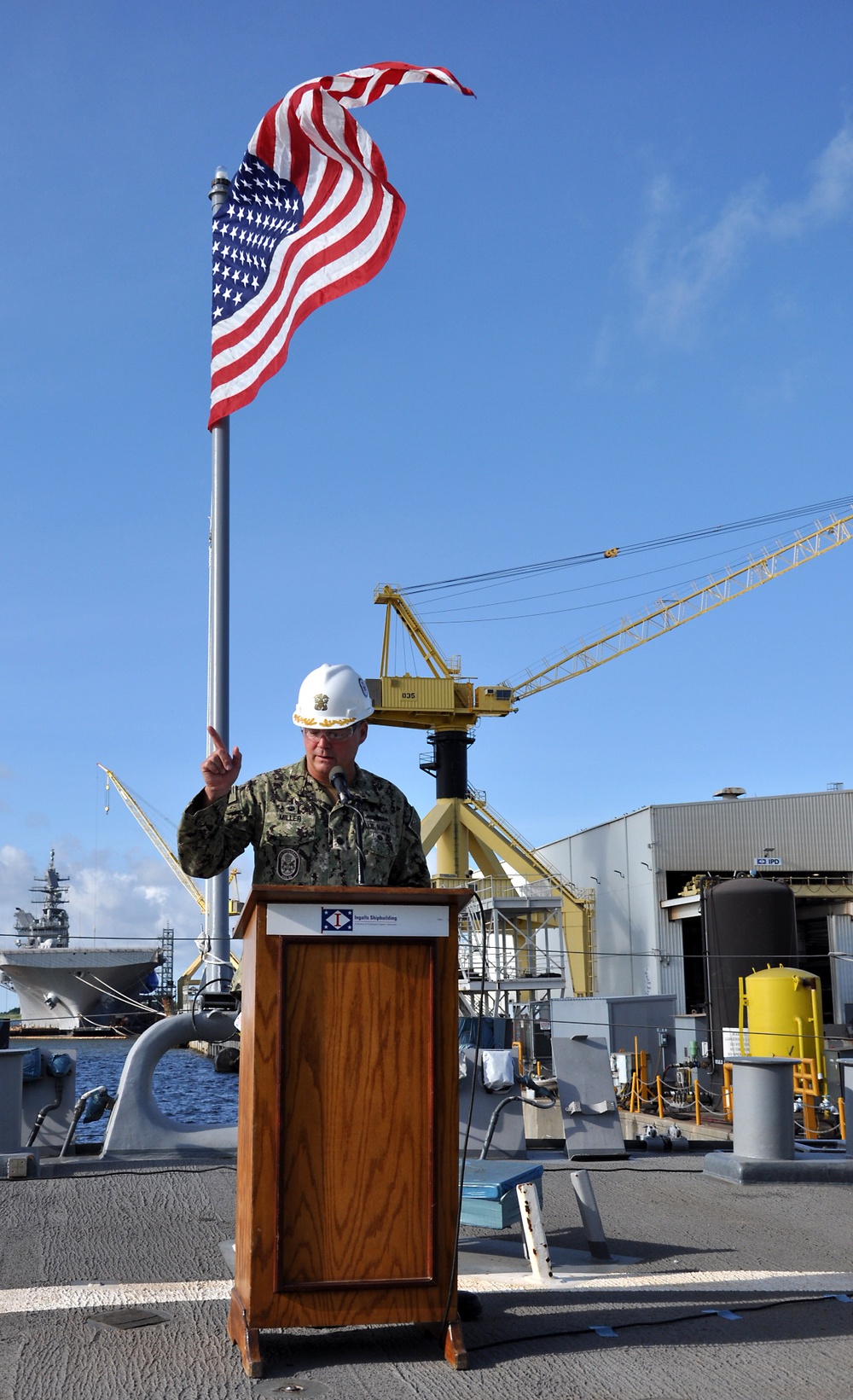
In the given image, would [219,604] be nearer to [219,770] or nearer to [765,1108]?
[765,1108]

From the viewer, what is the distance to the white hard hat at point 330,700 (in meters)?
4.67

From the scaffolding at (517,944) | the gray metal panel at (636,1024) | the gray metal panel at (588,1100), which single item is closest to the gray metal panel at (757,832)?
the scaffolding at (517,944)

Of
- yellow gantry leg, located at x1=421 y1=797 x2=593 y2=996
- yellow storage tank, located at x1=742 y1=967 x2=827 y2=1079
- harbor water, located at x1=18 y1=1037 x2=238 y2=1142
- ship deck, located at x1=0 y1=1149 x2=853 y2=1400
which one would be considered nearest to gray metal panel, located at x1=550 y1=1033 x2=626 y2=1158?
ship deck, located at x1=0 y1=1149 x2=853 y2=1400

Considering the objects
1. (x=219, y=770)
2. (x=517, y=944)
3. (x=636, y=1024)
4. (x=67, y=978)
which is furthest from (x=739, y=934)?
(x=67, y=978)

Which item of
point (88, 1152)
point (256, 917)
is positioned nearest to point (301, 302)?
point (88, 1152)

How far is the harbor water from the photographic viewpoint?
33.7 m

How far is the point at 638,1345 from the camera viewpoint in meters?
4.20

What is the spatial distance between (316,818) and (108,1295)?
208 centimetres

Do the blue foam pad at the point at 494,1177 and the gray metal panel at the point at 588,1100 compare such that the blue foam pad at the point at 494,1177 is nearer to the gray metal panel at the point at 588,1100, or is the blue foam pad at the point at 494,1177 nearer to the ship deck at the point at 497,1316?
the ship deck at the point at 497,1316

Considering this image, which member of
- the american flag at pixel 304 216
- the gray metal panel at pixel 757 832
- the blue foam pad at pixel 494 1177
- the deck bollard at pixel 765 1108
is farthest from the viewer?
the gray metal panel at pixel 757 832

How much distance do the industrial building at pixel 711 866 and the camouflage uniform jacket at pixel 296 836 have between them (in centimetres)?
4348

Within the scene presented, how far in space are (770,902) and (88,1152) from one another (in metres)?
23.4

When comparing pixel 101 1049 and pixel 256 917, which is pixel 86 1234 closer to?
pixel 256 917

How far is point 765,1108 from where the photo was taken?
8703 millimetres
